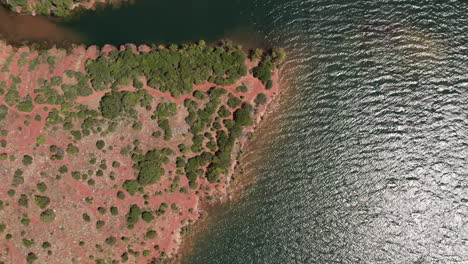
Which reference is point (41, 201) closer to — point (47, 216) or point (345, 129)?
point (47, 216)

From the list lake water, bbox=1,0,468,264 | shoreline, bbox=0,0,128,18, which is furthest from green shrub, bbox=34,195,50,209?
shoreline, bbox=0,0,128,18

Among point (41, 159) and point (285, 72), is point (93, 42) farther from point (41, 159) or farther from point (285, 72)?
point (285, 72)

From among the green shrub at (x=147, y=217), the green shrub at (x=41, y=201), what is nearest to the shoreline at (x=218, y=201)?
the green shrub at (x=147, y=217)


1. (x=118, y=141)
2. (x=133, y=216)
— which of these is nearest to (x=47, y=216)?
(x=133, y=216)

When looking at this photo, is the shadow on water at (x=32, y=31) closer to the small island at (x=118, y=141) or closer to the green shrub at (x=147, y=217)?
the small island at (x=118, y=141)

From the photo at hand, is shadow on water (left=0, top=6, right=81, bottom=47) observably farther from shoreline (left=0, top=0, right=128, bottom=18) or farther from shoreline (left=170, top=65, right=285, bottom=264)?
shoreline (left=170, top=65, right=285, bottom=264)

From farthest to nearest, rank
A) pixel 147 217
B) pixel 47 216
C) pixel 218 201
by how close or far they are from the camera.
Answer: pixel 218 201 < pixel 147 217 < pixel 47 216
